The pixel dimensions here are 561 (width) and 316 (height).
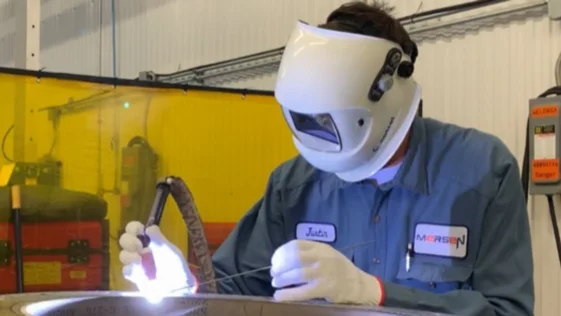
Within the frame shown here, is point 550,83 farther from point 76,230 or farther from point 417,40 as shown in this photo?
point 76,230

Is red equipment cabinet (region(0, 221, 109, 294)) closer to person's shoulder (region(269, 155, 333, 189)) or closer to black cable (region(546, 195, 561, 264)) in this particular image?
person's shoulder (region(269, 155, 333, 189))

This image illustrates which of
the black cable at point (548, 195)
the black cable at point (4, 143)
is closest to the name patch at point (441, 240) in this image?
the black cable at point (548, 195)

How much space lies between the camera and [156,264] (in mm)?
1412

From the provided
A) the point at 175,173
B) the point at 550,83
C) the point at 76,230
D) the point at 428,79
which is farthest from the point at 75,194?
the point at 550,83

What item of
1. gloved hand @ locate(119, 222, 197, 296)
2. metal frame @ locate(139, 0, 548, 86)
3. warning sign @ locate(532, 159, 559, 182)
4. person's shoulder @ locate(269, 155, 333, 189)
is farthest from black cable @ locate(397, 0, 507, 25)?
gloved hand @ locate(119, 222, 197, 296)

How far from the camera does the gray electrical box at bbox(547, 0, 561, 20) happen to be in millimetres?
2354

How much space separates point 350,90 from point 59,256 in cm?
146

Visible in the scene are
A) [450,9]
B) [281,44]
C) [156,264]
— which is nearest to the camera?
[156,264]

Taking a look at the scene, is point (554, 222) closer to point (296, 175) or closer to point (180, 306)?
point (296, 175)

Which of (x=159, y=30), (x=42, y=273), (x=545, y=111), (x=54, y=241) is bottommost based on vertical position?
(x=42, y=273)

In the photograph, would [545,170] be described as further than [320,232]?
Yes

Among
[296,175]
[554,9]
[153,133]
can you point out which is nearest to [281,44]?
[153,133]

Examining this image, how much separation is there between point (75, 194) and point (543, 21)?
1658 millimetres

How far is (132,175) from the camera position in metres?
2.62
